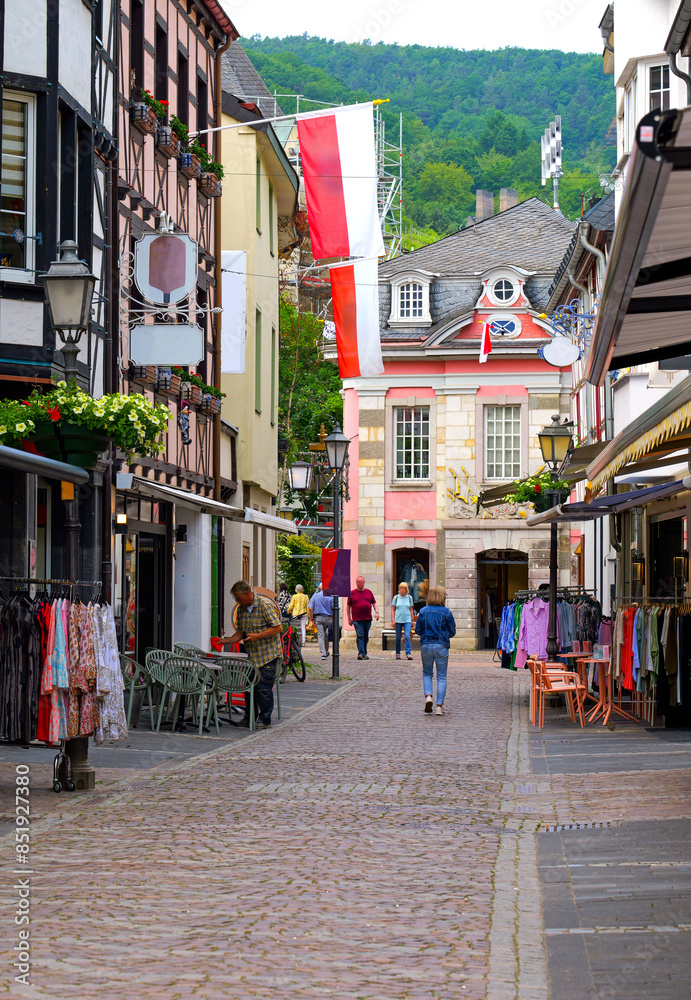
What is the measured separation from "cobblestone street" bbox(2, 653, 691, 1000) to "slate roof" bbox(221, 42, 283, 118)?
2649 centimetres

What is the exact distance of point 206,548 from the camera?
23.6 m

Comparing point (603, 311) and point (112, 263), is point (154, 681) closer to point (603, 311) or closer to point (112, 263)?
point (112, 263)

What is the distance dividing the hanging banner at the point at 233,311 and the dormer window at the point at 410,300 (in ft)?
63.7

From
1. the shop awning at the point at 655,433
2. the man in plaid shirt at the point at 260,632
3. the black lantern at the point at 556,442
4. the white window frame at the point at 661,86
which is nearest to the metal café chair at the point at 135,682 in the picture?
the man in plaid shirt at the point at 260,632

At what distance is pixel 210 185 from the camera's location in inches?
895

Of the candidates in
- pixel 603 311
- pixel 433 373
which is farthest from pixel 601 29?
pixel 603 311

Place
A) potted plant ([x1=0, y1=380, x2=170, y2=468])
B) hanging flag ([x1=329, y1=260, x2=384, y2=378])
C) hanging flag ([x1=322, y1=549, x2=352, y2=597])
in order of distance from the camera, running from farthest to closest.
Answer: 1. hanging flag ([x1=322, y1=549, x2=352, y2=597])
2. hanging flag ([x1=329, y1=260, x2=384, y2=378])
3. potted plant ([x1=0, y1=380, x2=170, y2=468])

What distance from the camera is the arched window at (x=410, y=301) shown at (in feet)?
140

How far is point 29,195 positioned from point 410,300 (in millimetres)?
29506

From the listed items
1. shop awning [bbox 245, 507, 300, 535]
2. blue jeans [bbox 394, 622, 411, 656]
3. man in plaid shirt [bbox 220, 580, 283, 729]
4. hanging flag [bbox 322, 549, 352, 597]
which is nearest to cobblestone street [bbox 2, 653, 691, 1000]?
man in plaid shirt [bbox 220, 580, 283, 729]

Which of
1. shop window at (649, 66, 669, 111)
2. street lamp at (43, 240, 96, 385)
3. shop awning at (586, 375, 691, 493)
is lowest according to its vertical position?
→ shop awning at (586, 375, 691, 493)

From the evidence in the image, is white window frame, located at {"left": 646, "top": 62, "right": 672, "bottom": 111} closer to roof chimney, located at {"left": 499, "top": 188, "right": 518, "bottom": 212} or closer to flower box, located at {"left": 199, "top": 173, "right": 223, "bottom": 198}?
flower box, located at {"left": 199, "top": 173, "right": 223, "bottom": 198}

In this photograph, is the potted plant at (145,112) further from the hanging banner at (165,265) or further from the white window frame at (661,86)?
the white window frame at (661,86)

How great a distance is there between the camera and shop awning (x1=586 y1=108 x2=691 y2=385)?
13.3ft
